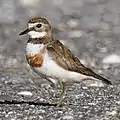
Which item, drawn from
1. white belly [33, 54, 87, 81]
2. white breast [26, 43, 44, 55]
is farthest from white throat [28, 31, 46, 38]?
white belly [33, 54, 87, 81]

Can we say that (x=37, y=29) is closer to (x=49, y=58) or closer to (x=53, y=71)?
(x=49, y=58)

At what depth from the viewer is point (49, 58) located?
648cm

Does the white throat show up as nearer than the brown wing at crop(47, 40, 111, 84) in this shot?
No

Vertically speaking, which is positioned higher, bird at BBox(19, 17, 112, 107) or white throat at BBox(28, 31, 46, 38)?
white throat at BBox(28, 31, 46, 38)

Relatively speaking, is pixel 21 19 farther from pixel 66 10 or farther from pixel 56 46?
pixel 56 46

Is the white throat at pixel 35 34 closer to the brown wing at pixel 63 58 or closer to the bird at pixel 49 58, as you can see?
the bird at pixel 49 58

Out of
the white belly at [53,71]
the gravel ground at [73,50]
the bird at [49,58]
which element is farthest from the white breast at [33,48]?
the gravel ground at [73,50]

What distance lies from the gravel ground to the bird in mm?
370

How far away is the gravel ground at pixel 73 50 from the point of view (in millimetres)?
6891

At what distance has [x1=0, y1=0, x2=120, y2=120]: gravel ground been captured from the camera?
689 cm

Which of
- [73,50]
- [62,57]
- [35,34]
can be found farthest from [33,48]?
[73,50]

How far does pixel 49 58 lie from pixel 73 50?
11.4ft

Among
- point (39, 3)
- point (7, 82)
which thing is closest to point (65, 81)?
point (7, 82)

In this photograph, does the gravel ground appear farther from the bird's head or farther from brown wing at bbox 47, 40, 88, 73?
the bird's head
